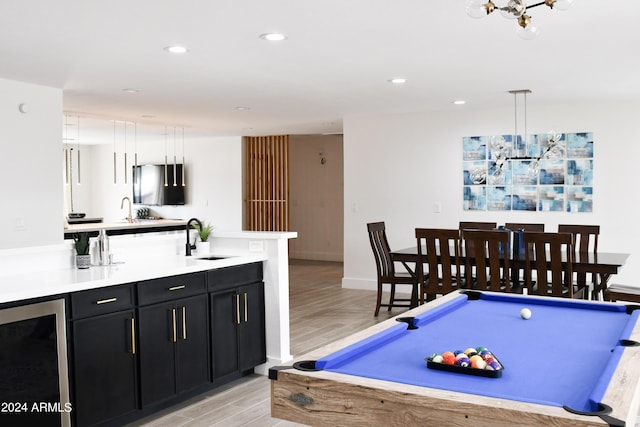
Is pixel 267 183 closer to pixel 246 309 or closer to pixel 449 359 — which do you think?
pixel 246 309

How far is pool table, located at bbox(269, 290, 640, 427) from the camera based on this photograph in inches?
68.9

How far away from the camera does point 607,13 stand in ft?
12.0

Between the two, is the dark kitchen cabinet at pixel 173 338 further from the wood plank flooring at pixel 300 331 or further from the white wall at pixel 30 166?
the white wall at pixel 30 166

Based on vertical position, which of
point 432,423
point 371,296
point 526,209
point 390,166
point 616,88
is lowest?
point 371,296

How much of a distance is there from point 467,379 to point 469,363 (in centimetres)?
7

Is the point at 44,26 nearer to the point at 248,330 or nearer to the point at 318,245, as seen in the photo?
the point at 248,330

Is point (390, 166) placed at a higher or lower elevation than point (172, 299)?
higher

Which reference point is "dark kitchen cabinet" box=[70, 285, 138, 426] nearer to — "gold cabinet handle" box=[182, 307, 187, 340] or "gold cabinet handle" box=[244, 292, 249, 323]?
"gold cabinet handle" box=[182, 307, 187, 340]

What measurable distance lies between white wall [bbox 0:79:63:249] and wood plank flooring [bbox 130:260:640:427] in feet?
8.08

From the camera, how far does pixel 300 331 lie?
595 centimetres

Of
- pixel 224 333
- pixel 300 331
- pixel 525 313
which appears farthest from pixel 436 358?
pixel 300 331

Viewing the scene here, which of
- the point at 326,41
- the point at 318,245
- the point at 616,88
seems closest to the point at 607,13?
the point at 326,41

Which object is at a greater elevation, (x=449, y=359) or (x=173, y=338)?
(x=449, y=359)

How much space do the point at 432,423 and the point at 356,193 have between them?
6.78 meters
